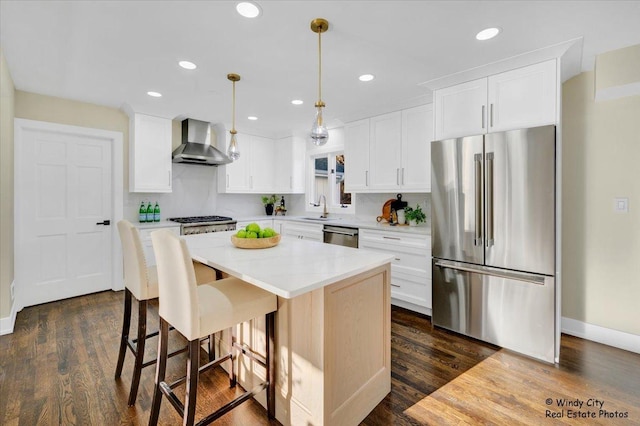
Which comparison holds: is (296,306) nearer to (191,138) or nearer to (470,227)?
(470,227)

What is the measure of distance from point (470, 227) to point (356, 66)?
Answer: 5.71 ft

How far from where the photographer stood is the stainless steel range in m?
3.99

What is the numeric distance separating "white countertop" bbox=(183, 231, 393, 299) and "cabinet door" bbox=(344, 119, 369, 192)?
1.92m

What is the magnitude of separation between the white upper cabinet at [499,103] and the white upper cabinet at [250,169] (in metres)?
3.16

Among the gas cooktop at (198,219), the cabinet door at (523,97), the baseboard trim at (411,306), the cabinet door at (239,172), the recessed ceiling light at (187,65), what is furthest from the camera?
the cabinet door at (239,172)

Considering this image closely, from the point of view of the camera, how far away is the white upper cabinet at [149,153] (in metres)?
3.88

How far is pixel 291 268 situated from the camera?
1.59 m

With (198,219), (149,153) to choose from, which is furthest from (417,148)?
(149,153)

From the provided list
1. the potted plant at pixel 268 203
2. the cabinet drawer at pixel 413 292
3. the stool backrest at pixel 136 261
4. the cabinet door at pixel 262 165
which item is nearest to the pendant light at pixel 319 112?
the stool backrest at pixel 136 261

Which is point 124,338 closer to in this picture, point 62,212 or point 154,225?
point 154,225

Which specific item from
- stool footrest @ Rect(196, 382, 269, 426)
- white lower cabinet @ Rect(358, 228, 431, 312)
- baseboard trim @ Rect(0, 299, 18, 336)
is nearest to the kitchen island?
stool footrest @ Rect(196, 382, 269, 426)

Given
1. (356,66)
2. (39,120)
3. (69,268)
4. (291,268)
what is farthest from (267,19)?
(69,268)

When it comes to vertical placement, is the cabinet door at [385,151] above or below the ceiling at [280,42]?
below

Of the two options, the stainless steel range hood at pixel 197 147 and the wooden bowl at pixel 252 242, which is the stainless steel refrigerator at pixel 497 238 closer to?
the wooden bowl at pixel 252 242
